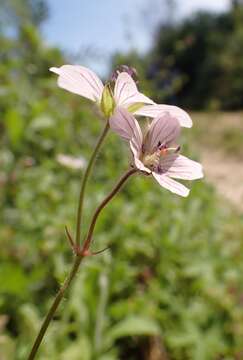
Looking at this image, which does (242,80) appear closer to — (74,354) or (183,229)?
(183,229)

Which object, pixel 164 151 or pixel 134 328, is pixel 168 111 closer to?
pixel 164 151

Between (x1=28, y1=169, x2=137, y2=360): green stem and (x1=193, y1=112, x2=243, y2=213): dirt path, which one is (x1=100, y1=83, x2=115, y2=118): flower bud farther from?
(x1=193, y1=112, x2=243, y2=213): dirt path

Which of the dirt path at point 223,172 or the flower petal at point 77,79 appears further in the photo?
the dirt path at point 223,172

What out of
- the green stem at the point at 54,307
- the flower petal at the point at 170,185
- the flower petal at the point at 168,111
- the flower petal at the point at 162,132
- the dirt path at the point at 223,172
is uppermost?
the dirt path at the point at 223,172

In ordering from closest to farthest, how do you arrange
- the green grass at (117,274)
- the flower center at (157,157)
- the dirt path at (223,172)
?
the flower center at (157,157) → the green grass at (117,274) → the dirt path at (223,172)

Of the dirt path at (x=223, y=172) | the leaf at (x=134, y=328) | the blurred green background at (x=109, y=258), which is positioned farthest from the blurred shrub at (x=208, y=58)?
the leaf at (x=134, y=328)

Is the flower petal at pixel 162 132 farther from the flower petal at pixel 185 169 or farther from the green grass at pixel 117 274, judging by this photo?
the green grass at pixel 117 274

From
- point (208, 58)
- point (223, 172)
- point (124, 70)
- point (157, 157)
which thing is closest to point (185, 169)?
point (157, 157)

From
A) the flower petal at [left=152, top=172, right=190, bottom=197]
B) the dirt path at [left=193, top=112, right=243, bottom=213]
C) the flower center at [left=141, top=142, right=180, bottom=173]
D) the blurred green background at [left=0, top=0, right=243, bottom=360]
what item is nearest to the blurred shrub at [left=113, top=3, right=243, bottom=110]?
the dirt path at [left=193, top=112, right=243, bottom=213]
